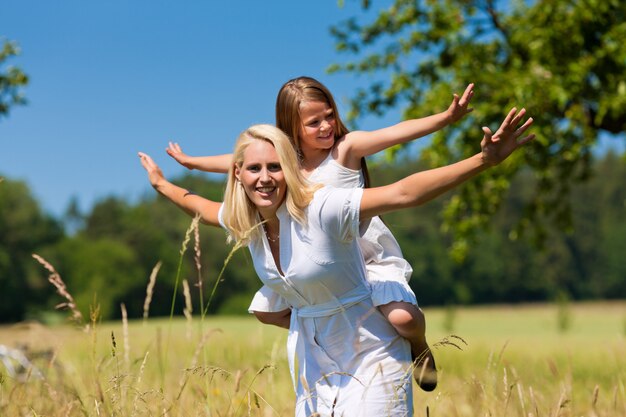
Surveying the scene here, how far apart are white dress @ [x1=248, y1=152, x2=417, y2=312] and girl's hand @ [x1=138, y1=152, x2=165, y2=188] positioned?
31.8 inches

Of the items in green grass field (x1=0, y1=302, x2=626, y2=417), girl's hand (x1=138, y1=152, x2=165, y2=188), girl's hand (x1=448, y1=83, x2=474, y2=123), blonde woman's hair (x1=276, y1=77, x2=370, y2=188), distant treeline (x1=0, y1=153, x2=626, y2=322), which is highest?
distant treeline (x1=0, y1=153, x2=626, y2=322)

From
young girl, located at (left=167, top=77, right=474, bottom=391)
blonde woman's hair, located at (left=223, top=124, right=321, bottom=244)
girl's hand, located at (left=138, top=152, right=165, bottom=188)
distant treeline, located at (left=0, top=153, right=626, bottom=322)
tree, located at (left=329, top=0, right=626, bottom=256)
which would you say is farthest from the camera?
distant treeline, located at (left=0, top=153, right=626, bottom=322)

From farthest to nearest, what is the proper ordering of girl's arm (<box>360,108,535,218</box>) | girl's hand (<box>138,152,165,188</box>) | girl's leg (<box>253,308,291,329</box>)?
girl's hand (<box>138,152,165,188</box>)
girl's leg (<box>253,308,291,329</box>)
girl's arm (<box>360,108,535,218</box>)

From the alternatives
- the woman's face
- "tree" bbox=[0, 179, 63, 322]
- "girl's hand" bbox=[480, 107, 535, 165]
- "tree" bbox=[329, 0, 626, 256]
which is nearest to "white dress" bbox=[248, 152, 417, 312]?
the woman's face

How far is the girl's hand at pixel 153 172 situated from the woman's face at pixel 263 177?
2.73 feet

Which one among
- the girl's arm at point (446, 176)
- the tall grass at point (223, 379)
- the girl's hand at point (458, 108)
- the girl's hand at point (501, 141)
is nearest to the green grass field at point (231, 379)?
the tall grass at point (223, 379)

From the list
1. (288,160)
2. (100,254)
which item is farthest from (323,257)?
(100,254)

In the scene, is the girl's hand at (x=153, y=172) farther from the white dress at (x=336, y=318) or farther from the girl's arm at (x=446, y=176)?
the girl's arm at (x=446, y=176)

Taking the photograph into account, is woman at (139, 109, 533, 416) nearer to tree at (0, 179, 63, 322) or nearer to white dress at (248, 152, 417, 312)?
white dress at (248, 152, 417, 312)

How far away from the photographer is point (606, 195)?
73375 millimetres

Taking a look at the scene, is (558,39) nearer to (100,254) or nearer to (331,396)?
(331,396)

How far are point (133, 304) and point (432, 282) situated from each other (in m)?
26.3

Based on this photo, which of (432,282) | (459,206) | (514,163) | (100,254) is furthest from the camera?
(432,282)

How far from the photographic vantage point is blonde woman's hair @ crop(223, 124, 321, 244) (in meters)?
3.26
